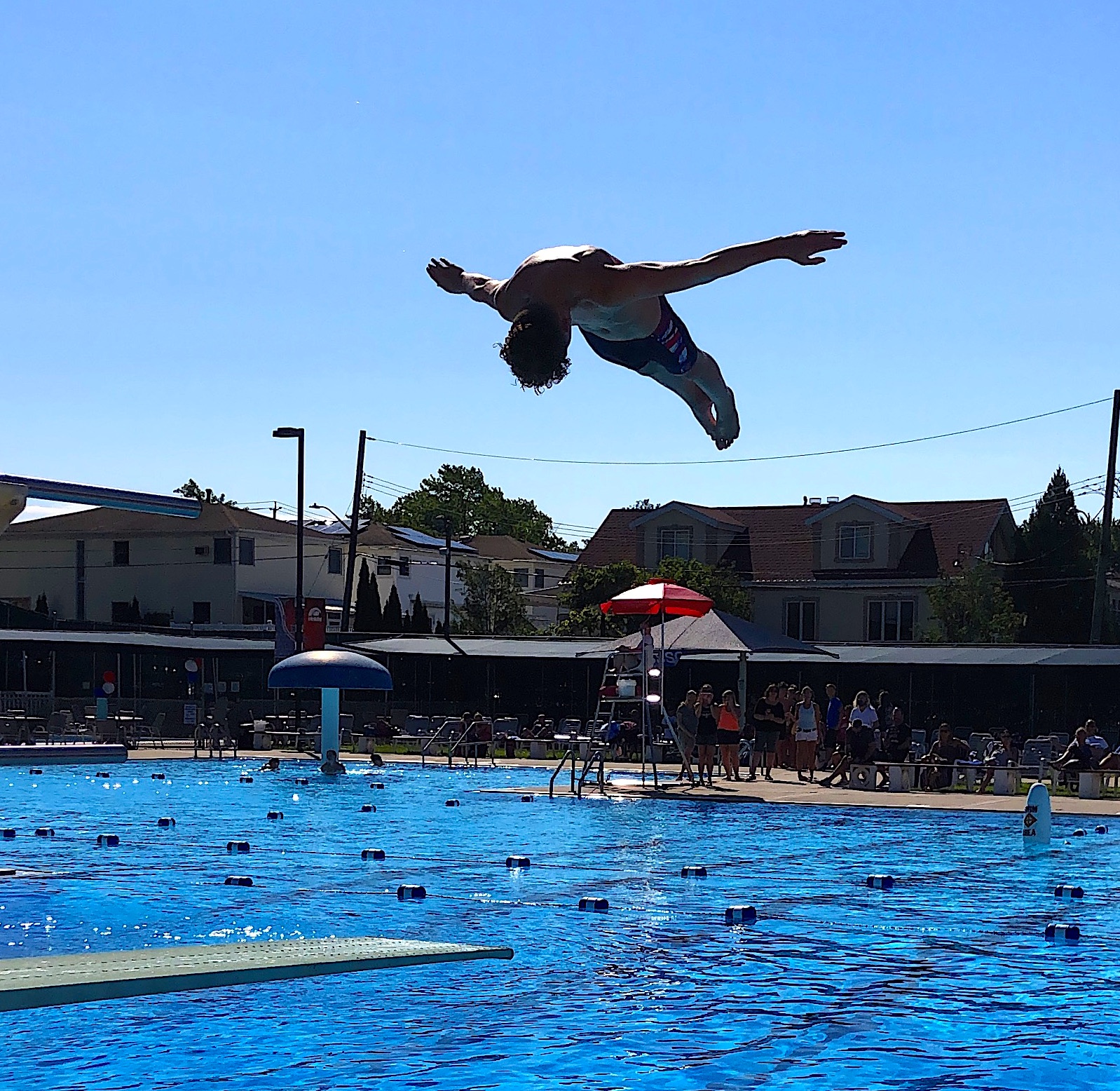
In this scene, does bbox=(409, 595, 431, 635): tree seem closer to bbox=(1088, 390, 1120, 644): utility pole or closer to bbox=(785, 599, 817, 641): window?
bbox=(785, 599, 817, 641): window

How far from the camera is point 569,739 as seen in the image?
75.7 feet

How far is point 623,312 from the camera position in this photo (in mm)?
7152

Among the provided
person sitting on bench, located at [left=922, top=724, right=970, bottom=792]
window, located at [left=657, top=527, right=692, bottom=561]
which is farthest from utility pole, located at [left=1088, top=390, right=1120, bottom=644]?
window, located at [left=657, top=527, right=692, bottom=561]

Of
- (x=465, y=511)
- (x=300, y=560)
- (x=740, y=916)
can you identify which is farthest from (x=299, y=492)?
(x=465, y=511)

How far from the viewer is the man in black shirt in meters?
22.7

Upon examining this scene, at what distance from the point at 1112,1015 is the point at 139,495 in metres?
6.29

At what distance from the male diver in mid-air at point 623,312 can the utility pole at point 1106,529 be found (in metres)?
27.1

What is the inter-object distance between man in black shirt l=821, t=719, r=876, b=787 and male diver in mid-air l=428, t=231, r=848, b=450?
1554 centimetres

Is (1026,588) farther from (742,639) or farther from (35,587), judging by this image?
(35,587)

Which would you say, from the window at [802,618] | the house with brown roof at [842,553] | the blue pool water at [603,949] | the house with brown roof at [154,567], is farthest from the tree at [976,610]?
the house with brown roof at [154,567]

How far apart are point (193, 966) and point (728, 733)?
16491mm

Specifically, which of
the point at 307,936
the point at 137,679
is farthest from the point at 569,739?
the point at 137,679

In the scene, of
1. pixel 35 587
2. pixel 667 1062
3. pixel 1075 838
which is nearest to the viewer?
pixel 667 1062

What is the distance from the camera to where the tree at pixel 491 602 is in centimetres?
6150
